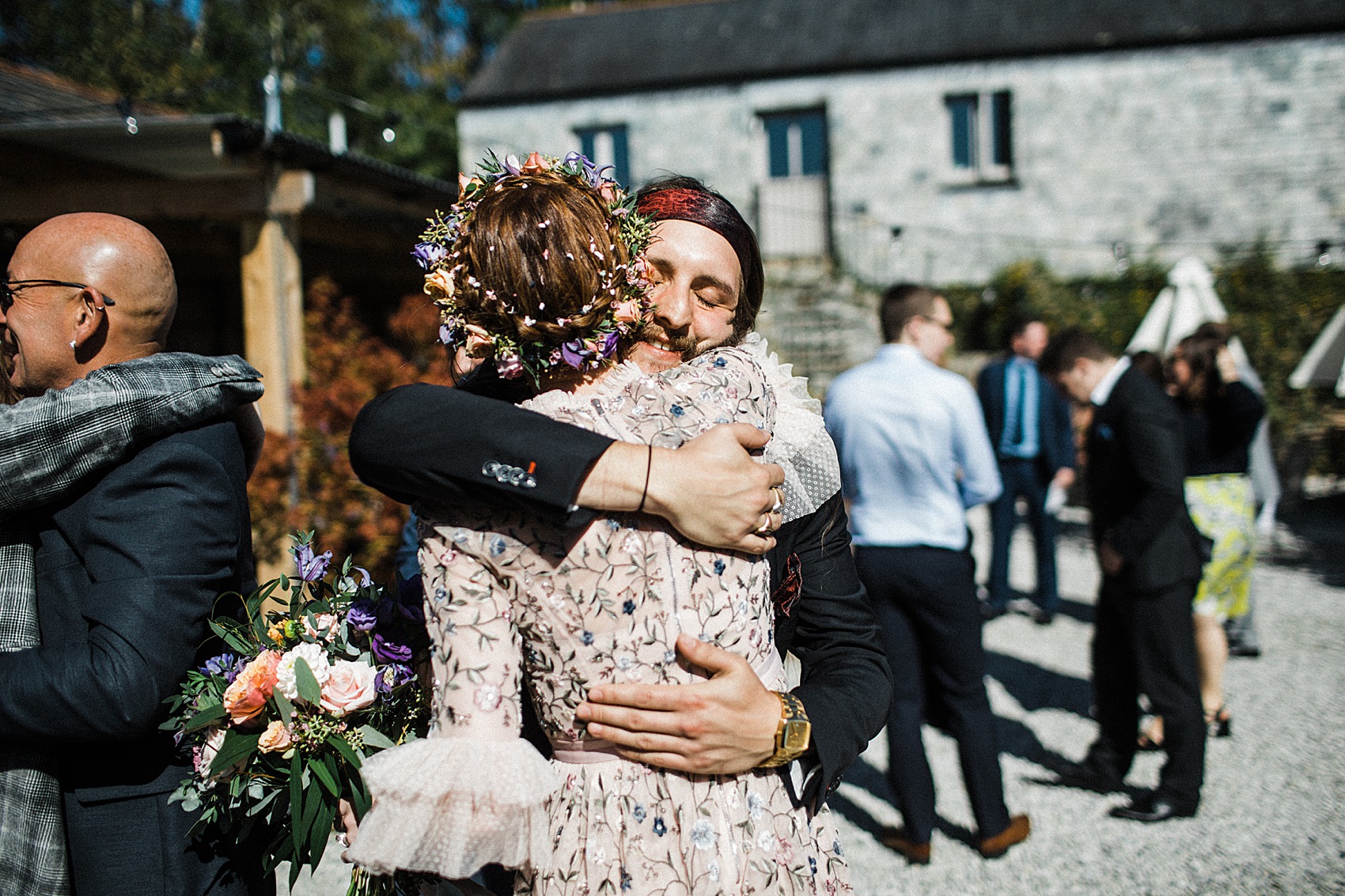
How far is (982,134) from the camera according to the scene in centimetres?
1620

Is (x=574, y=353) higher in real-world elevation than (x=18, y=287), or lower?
Answer: lower

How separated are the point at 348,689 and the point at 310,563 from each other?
28cm

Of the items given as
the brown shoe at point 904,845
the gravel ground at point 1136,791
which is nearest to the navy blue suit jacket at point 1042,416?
the gravel ground at point 1136,791

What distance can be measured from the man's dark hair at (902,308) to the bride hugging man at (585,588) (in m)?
2.90

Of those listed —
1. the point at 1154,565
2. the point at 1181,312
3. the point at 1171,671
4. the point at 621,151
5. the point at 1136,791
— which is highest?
the point at 621,151

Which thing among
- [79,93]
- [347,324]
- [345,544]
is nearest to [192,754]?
[345,544]

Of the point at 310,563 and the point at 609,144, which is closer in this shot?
the point at 310,563

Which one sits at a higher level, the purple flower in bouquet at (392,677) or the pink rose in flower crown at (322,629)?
the pink rose in flower crown at (322,629)

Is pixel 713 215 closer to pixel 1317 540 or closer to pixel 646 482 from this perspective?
pixel 646 482

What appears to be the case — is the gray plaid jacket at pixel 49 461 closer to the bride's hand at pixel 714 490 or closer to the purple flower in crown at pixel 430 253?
the purple flower in crown at pixel 430 253

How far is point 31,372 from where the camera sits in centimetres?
180

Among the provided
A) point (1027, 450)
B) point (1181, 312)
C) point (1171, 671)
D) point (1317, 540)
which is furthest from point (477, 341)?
point (1317, 540)

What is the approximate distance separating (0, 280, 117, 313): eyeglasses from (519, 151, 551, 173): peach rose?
38.5 inches

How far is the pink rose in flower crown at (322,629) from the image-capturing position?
1.72 meters
